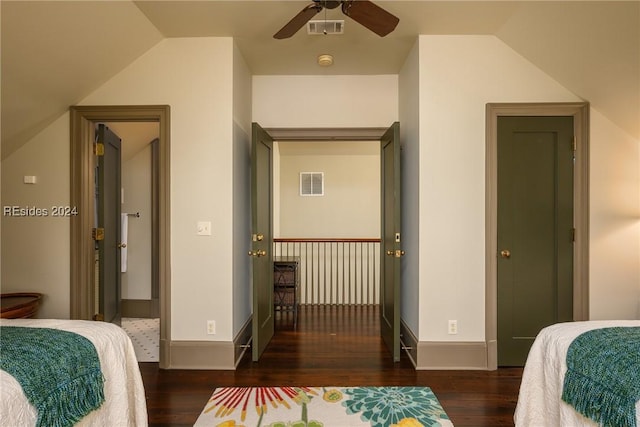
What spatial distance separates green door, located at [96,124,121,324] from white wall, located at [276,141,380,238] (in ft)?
12.0

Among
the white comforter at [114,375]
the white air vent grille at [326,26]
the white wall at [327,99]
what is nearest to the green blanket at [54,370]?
the white comforter at [114,375]

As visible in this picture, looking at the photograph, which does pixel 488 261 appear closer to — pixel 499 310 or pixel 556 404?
pixel 499 310

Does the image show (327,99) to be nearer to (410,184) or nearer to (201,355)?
(410,184)

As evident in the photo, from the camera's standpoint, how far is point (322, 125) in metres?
3.72

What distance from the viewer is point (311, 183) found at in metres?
7.00

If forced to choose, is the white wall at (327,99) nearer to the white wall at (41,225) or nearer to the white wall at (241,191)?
the white wall at (241,191)

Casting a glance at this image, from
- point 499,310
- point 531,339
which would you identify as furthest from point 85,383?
point 531,339

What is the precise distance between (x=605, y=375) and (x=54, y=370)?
6.81ft

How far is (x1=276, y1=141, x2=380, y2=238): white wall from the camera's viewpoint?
699 centimetres

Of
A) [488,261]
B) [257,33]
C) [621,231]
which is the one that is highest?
[257,33]

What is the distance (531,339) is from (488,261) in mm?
785

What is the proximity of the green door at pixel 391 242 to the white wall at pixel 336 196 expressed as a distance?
3.21m

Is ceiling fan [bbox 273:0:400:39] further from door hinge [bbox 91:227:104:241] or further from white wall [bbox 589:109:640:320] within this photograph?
door hinge [bbox 91:227:104:241]

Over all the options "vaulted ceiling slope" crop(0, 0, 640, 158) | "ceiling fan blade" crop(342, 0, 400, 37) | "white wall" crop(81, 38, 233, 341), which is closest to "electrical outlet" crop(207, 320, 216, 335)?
"white wall" crop(81, 38, 233, 341)
